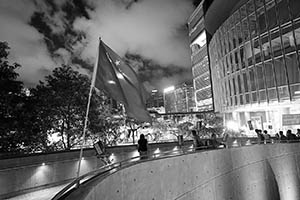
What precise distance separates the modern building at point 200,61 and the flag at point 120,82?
57.4 meters

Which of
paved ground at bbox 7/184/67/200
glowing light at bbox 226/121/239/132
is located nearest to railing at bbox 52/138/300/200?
paved ground at bbox 7/184/67/200

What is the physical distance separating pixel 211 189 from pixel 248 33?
2442 cm

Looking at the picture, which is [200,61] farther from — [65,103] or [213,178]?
[213,178]

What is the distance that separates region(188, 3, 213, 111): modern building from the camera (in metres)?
63.9

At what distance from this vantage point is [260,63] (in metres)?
27.0

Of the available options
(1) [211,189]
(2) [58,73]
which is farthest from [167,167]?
(2) [58,73]

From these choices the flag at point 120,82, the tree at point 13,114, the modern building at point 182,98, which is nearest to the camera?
the flag at point 120,82

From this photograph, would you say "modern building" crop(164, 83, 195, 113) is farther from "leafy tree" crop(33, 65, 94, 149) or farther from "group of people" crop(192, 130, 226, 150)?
"group of people" crop(192, 130, 226, 150)

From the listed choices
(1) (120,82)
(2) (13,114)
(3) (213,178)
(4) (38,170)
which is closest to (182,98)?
(3) (213,178)

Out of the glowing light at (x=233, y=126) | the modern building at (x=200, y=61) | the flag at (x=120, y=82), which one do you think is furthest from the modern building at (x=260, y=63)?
the modern building at (x=200, y=61)

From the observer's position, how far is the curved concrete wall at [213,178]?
20.6ft

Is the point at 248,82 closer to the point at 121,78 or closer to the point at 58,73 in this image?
the point at 58,73

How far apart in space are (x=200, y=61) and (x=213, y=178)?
2347 inches

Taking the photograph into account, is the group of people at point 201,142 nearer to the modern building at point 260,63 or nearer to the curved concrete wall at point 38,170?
the curved concrete wall at point 38,170
